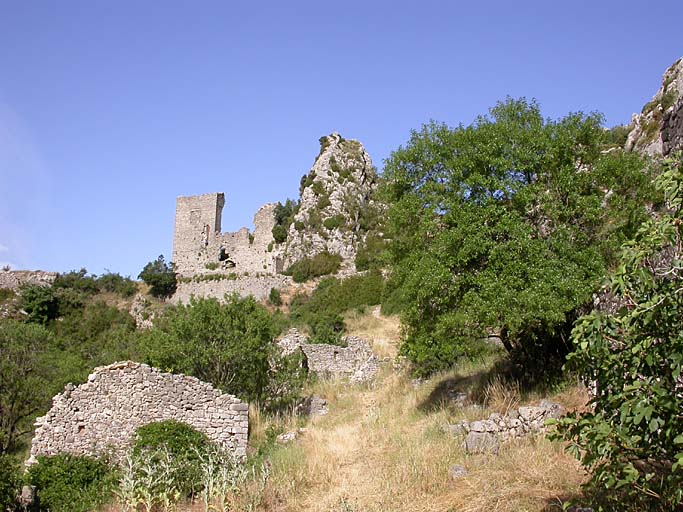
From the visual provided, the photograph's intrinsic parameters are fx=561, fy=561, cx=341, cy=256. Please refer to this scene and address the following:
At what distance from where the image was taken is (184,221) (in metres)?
46.8

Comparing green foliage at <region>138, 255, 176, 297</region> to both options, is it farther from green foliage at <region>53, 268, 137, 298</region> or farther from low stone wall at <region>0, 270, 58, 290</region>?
low stone wall at <region>0, 270, 58, 290</region>

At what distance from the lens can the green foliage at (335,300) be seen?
28.0m

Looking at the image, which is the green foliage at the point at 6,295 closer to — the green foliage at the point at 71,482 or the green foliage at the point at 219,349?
the green foliage at the point at 219,349

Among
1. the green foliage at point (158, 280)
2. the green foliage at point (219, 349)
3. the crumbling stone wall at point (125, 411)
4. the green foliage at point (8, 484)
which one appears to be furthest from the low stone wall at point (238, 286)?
the green foliage at point (8, 484)

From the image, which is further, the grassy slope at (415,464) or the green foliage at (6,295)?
the green foliage at (6,295)

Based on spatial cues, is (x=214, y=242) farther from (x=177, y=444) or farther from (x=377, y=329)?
(x=177, y=444)

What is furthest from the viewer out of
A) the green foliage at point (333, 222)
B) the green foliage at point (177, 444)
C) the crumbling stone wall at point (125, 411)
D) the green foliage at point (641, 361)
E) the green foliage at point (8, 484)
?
the green foliage at point (333, 222)

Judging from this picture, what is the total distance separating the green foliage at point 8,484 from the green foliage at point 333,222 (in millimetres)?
31499

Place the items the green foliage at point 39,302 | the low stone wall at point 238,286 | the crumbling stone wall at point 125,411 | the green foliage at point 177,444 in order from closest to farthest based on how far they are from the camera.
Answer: the green foliage at point 177,444 → the crumbling stone wall at point 125,411 → the green foliage at point 39,302 → the low stone wall at point 238,286

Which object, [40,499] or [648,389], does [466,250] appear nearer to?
[648,389]

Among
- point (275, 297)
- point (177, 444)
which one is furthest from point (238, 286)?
point (177, 444)

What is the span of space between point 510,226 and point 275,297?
1029 inches

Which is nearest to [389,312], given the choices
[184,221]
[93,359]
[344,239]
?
[344,239]

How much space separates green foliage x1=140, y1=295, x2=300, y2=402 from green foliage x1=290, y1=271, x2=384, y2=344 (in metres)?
11.0
